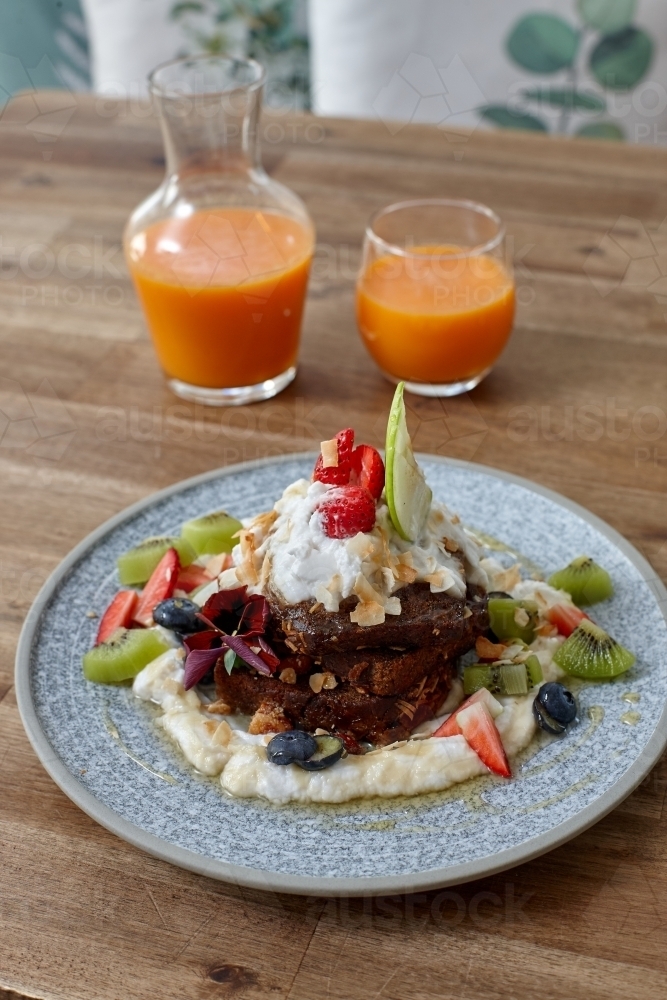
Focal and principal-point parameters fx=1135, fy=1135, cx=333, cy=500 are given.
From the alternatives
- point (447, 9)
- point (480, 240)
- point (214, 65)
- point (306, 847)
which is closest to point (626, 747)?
point (306, 847)

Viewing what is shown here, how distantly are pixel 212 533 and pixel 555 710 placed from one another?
0.80 m

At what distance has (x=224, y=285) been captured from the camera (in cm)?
282

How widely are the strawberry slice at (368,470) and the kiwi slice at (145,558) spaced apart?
18.1 inches

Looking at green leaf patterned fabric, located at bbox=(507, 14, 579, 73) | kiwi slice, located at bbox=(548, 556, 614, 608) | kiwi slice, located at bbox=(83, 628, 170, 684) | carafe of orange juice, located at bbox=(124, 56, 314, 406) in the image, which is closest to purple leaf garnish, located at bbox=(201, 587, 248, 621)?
kiwi slice, located at bbox=(83, 628, 170, 684)

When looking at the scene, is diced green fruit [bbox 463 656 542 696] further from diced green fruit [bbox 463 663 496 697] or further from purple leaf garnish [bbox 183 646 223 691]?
purple leaf garnish [bbox 183 646 223 691]

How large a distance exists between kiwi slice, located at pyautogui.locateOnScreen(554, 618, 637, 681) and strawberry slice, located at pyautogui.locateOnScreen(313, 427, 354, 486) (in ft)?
1.62

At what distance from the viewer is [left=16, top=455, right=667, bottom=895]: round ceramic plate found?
162 centimetres

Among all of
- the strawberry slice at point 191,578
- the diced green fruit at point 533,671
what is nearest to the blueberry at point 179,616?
the strawberry slice at point 191,578

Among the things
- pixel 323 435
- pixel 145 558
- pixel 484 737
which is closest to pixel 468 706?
pixel 484 737

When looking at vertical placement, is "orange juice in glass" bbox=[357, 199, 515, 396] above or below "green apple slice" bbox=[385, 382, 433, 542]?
below

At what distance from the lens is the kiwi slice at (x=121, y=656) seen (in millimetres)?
2004

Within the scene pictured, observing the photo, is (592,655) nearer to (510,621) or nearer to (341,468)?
(510,621)

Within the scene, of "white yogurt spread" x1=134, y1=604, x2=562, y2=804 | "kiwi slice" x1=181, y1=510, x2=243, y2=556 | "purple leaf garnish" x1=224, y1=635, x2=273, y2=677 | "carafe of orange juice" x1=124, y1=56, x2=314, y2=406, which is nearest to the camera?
"white yogurt spread" x1=134, y1=604, x2=562, y2=804

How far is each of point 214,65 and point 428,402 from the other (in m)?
1.03
